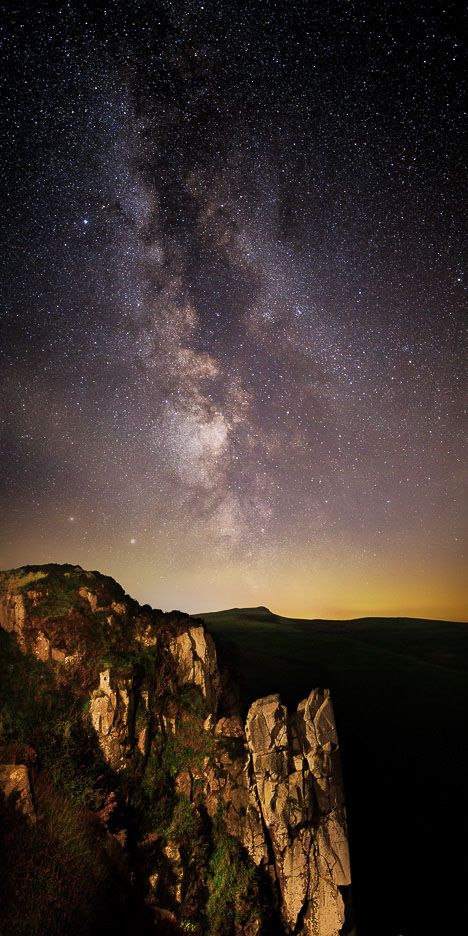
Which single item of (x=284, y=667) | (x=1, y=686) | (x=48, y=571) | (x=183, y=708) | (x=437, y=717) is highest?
(x=48, y=571)

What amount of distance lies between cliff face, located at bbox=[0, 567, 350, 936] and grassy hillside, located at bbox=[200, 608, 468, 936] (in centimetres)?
324

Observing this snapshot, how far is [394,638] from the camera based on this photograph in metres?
56.5

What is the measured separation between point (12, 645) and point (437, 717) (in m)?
30.9

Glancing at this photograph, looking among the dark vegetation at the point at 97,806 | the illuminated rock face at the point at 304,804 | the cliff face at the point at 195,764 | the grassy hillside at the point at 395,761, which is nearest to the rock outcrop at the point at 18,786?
the dark vegetation at the point at 97,806

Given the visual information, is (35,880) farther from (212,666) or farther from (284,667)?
(284,667)

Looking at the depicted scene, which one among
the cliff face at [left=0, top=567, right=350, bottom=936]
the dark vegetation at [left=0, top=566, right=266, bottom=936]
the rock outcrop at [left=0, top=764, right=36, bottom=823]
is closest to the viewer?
the dark vegetation at [left=0, top=566, right=266, bottom=936]

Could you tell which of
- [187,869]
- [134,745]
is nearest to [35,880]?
[134,745]

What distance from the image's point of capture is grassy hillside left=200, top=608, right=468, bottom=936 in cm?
1662

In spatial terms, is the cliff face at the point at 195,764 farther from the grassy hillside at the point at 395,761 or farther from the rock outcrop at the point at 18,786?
the grassy hillside at the point at 395,761

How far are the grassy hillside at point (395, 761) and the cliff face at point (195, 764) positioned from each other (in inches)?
127

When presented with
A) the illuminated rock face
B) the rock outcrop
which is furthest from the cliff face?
the rock outcrop

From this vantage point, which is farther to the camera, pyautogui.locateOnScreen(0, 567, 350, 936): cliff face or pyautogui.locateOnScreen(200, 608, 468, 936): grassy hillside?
pyautogui.locateOnScreen(200, 608, 468, 936): grassy hillside

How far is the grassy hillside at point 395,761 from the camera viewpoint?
16.6 meters

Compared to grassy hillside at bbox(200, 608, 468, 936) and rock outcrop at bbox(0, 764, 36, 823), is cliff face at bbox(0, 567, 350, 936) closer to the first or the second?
rock outcrop at bbox(0, 764, 36, 823)
